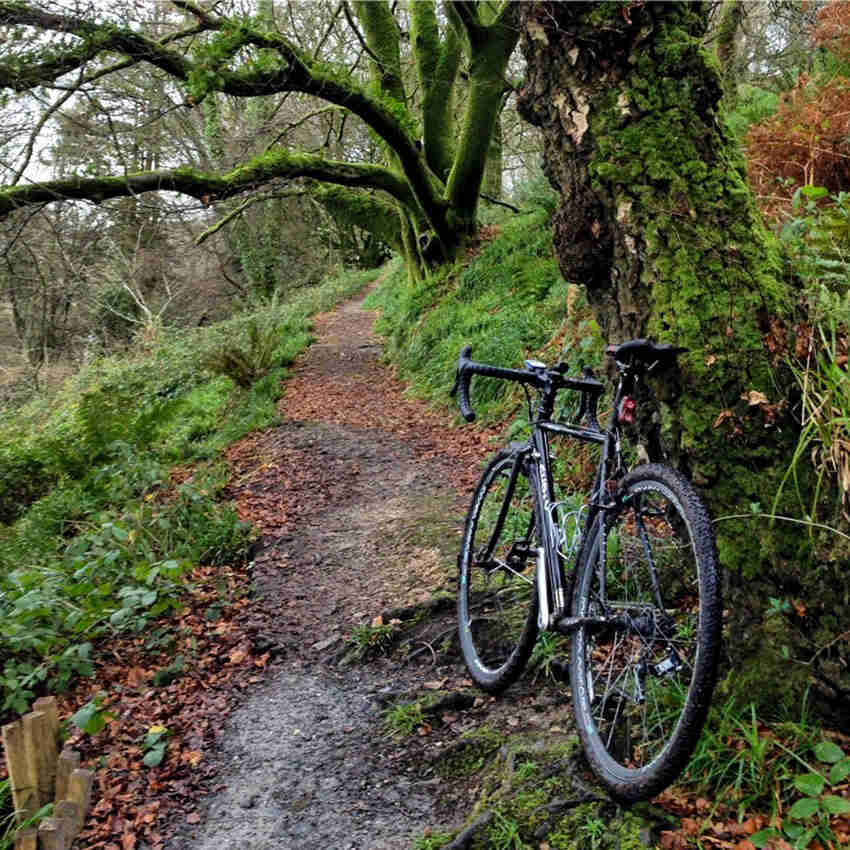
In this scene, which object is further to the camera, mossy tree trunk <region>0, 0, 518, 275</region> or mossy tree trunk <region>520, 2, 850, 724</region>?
mossy tree trunk <region>0, 0, 518, 275</region>

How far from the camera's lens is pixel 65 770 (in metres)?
2.77

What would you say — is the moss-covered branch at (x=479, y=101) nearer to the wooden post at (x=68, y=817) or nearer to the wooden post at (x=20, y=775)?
the wooden post at (x=20, y=775)

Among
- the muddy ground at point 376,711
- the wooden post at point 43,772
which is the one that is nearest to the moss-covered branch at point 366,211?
the muddy ground at point 376,711

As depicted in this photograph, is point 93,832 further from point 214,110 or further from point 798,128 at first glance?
point 214,110

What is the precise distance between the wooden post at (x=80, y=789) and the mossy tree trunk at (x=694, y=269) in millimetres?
2362

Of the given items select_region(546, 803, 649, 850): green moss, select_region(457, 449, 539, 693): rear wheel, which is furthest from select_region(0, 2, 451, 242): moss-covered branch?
select_region(546, 803, 649, 850): green moss

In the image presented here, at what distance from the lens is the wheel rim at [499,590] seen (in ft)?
10.5

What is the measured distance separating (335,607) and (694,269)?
8.98 ft

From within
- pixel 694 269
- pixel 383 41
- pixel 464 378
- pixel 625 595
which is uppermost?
pixel 383 41

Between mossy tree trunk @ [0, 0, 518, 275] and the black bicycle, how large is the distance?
12.3 feet

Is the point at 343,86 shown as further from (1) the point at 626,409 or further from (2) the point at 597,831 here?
(2) the point at 597,831

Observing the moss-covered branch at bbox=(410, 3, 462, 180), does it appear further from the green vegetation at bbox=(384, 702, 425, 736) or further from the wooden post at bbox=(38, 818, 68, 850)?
the wooden post at bbox=(38, 818, 68, 850)

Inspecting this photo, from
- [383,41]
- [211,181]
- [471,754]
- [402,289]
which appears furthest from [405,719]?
[402,289]

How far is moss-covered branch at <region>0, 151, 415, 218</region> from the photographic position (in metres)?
7.74
